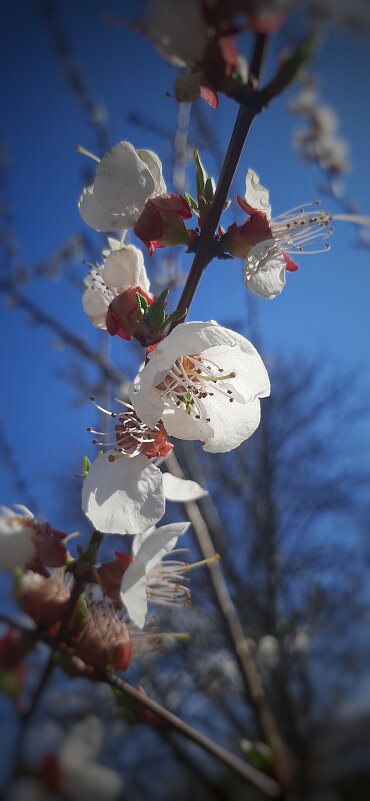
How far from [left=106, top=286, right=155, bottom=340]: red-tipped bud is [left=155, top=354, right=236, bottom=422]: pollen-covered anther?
3.1 inches

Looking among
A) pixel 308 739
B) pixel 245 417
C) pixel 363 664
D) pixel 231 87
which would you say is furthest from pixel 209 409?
pixel 363 664

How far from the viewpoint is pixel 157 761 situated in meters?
3.43

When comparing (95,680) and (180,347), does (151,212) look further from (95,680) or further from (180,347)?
(95,680)

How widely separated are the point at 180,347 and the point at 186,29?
317 millimetres

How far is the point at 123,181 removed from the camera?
0.67 m

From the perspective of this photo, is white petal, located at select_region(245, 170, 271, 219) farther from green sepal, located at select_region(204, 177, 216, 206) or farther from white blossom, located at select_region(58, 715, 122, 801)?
white blossom, located at select_region(58, 715, 122, 801)

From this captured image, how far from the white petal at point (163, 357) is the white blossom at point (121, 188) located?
0.21m

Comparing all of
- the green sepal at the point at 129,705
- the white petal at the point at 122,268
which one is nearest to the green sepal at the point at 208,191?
the white petal at the point at 122,268

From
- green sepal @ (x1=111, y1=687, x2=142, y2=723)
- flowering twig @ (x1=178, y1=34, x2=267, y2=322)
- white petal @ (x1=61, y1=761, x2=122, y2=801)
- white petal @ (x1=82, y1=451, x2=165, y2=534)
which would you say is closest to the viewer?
flowering twig @ (x1=178, y1=34, x2=267, y2=322)

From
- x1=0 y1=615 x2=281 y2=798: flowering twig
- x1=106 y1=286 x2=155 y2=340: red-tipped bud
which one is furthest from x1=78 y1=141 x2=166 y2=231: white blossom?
x1=0 y1=615 x2=281 y2=798: flowering twig

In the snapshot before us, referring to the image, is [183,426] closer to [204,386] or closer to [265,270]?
[204,386]

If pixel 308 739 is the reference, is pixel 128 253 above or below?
above

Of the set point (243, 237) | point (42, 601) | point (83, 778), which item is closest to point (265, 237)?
point (243, 237)

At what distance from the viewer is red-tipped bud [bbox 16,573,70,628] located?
27.6 inches
